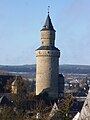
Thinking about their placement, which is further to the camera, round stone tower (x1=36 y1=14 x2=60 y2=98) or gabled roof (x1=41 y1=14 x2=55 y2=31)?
gabled roof (x1=41 y1=14 x2=55 y2=31)

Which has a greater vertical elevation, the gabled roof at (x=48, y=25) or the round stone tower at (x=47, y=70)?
the gabled roof at (x=48, y=25)

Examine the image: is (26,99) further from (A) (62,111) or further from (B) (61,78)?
(A) (62,111)

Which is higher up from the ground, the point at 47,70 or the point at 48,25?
the point at 48,25

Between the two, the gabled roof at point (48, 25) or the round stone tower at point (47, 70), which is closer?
the round stone tower at point (47, 70)

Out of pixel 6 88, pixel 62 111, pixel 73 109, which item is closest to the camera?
pixel 62 111

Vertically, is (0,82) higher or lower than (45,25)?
lower

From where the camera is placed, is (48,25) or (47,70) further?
(48,25)

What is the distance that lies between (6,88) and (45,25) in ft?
28.9

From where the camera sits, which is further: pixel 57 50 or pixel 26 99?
pixel 57 50

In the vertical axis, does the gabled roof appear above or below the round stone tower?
above

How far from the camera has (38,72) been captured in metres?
54.8

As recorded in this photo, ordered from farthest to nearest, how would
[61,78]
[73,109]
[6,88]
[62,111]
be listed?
1. [61,78]
2. [6,88]
3. [73,109]
4. [62,111]

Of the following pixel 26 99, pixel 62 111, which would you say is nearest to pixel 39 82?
pixel 26 99

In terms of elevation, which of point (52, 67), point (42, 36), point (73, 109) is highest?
point (42, 36)
